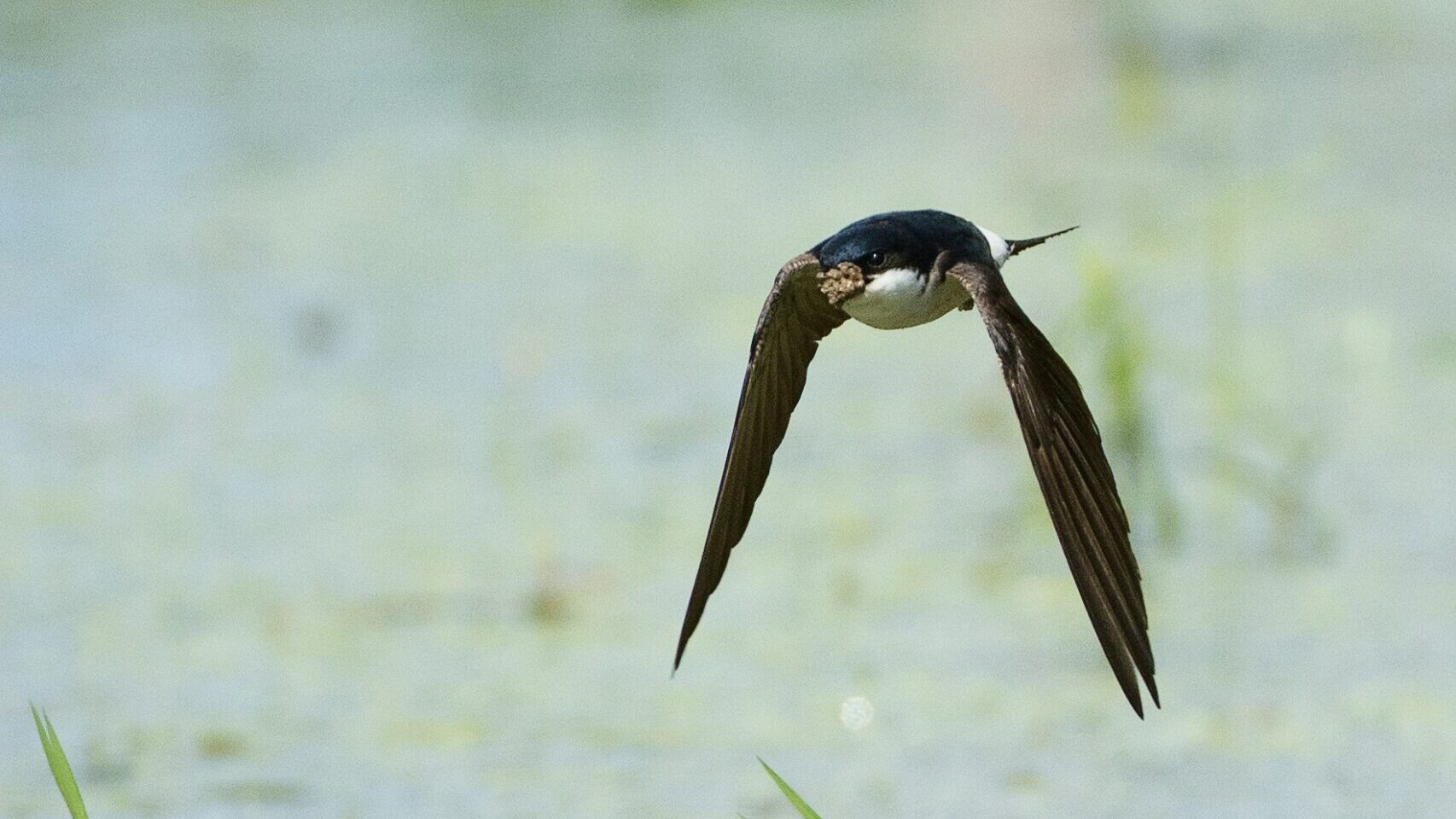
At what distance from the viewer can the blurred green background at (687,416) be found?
2.93 metres

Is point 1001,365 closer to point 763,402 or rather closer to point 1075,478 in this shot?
point 1075,478

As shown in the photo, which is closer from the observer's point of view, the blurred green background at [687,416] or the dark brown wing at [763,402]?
the dark brown wing at [763,402]

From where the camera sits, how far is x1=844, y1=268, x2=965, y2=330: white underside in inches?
58.7

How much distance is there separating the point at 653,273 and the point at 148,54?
1.91 metres

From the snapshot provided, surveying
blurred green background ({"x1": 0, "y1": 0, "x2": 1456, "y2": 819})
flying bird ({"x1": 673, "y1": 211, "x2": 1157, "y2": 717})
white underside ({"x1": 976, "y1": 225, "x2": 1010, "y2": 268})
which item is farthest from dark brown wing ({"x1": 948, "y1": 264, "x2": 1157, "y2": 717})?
blurred green background ({"x1": 0, "y1": 0, "x2": 1456, "y2": 819})

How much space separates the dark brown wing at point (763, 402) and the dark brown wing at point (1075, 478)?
8.0 inches

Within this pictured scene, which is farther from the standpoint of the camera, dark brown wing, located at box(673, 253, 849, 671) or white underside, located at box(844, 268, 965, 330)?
dark brown wing, located at box(673, 253, 849, 671)

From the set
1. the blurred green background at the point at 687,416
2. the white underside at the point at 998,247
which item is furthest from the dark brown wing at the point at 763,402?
the blurred green background at the point at 687,416

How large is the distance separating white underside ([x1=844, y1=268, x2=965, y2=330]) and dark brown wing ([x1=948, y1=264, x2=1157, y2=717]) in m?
0.06

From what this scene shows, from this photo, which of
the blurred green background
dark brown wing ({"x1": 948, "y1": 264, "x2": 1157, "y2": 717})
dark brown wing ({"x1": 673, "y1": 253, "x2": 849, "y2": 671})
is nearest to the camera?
dark brown wing ({"x1": 948, "y1": 264, "x2": 1157, "y2": 717})

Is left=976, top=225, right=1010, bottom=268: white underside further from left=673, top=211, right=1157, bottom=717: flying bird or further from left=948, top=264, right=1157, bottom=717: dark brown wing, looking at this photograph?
left=948, top=264, right=1157, bottom=717: dark brown wing

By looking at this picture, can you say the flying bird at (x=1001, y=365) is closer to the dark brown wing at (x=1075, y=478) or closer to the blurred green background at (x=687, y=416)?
the dark brown wing at (x=1075, y=478)

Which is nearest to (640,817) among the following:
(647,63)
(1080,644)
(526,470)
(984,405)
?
(1080,644)

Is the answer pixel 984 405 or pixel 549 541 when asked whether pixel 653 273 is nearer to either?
pixel 984 405
